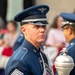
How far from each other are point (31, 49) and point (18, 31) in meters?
6.76

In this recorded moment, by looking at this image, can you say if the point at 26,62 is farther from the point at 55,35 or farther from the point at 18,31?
the point at 18,31

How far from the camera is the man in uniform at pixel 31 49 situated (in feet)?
15.6

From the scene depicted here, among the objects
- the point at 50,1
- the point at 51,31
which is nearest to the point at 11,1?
the point at 50,1

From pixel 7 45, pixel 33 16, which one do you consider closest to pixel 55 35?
pixel 7 45

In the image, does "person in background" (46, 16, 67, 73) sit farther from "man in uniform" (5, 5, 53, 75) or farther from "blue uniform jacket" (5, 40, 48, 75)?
"blue uniform jacket" (5, 40, 48, 75)

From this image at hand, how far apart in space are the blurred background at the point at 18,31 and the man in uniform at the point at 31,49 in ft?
4.57

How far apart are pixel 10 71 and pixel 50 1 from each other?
7.60 m

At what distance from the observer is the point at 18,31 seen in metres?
11.7

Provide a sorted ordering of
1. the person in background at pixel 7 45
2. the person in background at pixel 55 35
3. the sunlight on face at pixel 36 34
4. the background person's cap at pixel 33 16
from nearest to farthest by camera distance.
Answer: the sunlight on face at pixel 36 34, the background person's cap at pixel 33 16, the person in background at pixel 7 45, the person in background at pixel 55 35

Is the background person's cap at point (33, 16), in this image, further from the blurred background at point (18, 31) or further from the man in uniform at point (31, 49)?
the blurred background at point (18, 31)

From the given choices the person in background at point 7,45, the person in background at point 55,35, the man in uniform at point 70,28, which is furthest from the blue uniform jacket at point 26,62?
the person in background at point 55,35

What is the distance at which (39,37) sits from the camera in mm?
4957

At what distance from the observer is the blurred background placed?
347 inches

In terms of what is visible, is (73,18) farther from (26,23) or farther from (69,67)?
(69,67)
